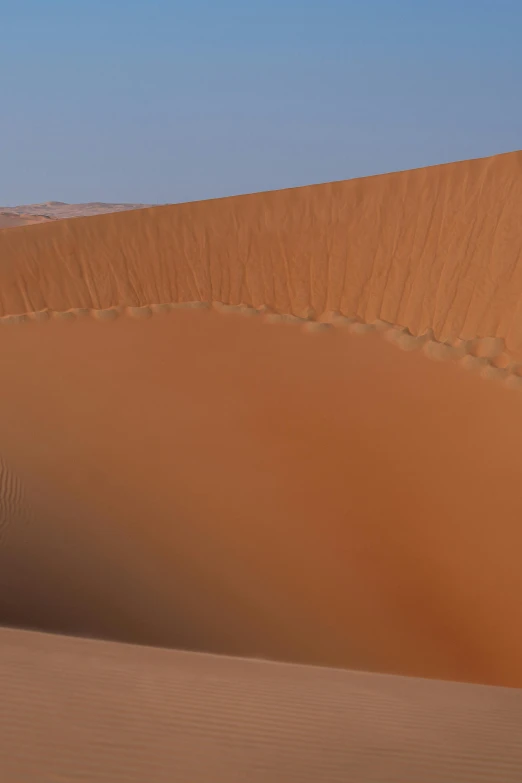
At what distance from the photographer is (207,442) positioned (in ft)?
23.0

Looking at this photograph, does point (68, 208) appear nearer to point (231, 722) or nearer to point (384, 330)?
point (384, 330)

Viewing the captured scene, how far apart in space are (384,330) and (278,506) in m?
2.99

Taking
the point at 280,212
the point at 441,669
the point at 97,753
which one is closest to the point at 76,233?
the point at 280,212

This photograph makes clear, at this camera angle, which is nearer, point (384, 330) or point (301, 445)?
point (301, 445)

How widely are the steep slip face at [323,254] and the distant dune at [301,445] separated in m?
0.03

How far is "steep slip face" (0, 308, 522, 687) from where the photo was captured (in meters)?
5.47

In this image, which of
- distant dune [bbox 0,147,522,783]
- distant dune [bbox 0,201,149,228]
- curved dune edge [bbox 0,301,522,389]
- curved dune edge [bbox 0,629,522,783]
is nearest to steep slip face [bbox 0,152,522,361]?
distant dune [bbox 0,147,522,783]

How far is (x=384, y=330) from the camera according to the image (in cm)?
869

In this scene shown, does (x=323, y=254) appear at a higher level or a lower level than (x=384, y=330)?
higher

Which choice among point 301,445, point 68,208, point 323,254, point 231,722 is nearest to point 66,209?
point 68,208

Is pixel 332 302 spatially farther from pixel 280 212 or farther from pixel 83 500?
pixel 83 500

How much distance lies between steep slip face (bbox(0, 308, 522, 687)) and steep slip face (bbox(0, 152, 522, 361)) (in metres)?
1.35

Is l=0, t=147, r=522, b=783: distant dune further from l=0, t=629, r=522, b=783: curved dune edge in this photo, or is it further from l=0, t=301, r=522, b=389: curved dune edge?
l=0, t=629, r=522, b=783: curved dune edge

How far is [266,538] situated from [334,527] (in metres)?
0.48
